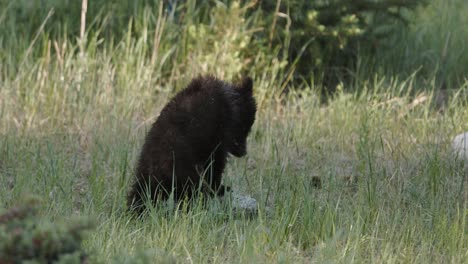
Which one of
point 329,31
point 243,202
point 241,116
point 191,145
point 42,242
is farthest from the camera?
point 329,31

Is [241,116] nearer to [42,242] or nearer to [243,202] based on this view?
[243,202]

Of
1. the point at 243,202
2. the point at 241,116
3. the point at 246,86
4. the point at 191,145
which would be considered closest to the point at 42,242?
the point at 191,145

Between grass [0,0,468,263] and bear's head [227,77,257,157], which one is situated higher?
bear's head [227,77,257,157]

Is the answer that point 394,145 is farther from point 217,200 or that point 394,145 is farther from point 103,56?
point 103,56

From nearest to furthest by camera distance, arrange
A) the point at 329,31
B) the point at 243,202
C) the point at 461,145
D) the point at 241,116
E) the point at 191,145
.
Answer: the point at 191,145 < the point at 243,202 < the point at 241,116 < the point at 461,145 < the point at 329,31

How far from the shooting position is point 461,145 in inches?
256

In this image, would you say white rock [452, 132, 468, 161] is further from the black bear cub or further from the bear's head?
the black bear cub

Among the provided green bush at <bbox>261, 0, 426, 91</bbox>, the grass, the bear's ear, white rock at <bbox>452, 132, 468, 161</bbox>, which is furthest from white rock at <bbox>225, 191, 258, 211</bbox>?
green bush at <bbox>261, 0, 426, 91</bbox>

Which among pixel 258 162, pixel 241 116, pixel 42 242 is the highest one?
pixel 42 242

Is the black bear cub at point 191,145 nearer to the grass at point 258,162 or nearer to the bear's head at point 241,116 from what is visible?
the bear's head at point 241,116

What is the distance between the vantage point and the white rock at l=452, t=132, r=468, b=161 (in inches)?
249

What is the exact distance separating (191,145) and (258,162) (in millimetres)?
1693

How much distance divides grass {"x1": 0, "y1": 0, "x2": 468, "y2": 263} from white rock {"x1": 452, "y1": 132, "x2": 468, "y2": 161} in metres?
0.08

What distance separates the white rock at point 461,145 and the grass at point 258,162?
8cm
